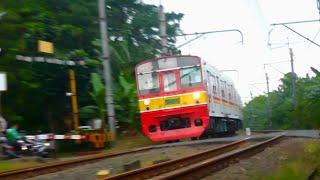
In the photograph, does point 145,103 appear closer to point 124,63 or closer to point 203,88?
point 203,88

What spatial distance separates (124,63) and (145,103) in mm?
8166

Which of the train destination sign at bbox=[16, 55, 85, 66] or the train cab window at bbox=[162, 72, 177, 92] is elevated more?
the train destination sign at bbox=[16, 55, 85, 66]

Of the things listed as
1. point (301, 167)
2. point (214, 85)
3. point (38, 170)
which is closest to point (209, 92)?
point (214, 85)

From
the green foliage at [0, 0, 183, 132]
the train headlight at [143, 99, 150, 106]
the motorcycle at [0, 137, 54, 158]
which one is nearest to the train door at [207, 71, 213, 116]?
the train headlight at [143, 99, 150, 106]

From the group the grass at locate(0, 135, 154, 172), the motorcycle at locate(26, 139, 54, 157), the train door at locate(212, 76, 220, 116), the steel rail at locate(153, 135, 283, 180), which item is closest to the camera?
the steel rail at locate(153, 135, 283, 180)

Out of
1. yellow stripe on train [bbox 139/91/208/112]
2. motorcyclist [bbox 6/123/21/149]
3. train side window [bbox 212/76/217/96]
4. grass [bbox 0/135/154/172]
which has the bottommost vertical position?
grass [bbox 0/135/154/172]

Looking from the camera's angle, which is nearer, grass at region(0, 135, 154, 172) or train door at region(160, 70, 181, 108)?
grass at region(0, 135, 154, 172)

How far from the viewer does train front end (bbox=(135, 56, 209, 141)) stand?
20.8 meters

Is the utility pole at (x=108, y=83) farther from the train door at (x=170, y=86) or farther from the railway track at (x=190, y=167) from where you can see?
the railway track at (x=190, y=167)

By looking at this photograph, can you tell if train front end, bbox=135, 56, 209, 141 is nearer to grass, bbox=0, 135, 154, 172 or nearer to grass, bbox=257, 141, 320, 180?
grass, bbox=0, 135, 154, 172

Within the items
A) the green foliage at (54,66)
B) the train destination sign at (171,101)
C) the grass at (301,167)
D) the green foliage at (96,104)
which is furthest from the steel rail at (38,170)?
the green foliage at (96,104)

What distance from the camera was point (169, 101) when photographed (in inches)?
826

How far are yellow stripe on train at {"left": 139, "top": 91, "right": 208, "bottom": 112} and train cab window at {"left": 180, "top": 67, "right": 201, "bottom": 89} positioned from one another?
34cm

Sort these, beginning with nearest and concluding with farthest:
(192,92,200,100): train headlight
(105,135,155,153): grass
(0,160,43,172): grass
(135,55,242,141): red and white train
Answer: (0,160,43,172): grass → (192,92,200,100): train headlight → (135,55,242,141): red and white train → (105,135,155,153): grass
